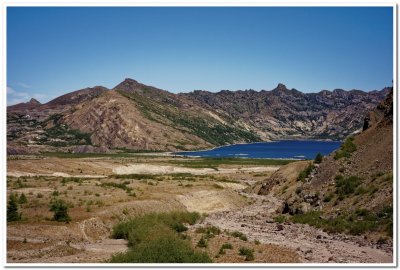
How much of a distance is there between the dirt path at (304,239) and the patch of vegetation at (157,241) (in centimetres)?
518

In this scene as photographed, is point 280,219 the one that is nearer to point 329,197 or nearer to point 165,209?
point 329,197

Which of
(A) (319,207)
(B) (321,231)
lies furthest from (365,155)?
(B) (321,231)

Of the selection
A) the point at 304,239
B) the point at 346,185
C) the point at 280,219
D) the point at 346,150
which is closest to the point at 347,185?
the point at 346,185

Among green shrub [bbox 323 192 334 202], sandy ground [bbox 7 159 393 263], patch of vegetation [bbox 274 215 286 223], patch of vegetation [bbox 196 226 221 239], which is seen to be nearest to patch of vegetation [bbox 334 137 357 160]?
green shrub [bbox 323 192 334 202]

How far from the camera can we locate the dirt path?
25750 millimetres

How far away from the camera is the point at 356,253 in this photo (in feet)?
87.8

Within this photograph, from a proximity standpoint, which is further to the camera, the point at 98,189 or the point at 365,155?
the point at 98,189

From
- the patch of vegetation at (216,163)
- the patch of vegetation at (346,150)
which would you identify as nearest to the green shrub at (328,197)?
the patch of vegetation at (346,150)

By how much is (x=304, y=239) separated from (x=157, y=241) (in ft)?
51.7

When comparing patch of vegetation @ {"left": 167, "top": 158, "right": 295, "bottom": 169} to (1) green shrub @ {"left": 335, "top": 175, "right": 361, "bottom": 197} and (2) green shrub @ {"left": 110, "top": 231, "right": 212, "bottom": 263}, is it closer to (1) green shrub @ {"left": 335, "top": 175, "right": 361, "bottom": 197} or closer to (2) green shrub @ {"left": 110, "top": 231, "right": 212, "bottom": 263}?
(1) green shrub @ {"left": 335, "top": 175, "right": 361, "bottom": 197}

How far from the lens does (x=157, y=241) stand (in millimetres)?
21547
